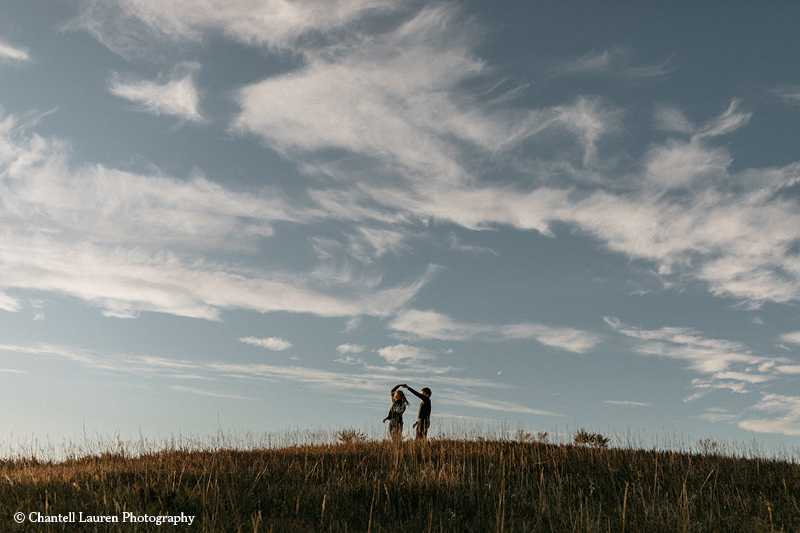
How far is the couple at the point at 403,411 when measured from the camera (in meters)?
16.5

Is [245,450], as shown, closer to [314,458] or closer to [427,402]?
[314,458]

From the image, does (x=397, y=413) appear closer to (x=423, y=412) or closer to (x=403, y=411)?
(x=403, y=411)

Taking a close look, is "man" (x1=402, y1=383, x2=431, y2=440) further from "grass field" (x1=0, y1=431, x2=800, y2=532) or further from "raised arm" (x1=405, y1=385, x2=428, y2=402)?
"grass field" (x1=0, y1=431, x2=800, y2=532)

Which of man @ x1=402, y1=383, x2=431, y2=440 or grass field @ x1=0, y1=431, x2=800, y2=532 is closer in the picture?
grass field @ x1=0, y1=431, x2=800, y2=532

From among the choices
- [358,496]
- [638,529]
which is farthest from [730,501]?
[358,496]

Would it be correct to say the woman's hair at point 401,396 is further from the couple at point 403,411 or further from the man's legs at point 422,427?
the man's legs at point 422,427

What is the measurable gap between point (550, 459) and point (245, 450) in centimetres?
949

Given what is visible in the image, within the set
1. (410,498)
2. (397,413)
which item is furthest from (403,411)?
(410,498)

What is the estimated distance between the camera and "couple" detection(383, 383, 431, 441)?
1648cm

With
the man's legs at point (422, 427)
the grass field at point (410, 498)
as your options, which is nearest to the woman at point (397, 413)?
the man's legs at point (422, 427)

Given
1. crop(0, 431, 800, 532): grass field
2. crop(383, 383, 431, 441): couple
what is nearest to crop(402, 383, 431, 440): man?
crop(383, 383, 431, 441): couple

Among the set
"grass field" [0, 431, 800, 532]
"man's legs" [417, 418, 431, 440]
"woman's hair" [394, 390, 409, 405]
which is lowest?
"grass field" [0, 431, 800, 532]

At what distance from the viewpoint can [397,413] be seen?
54.8ft

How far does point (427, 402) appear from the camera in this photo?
16641mm
